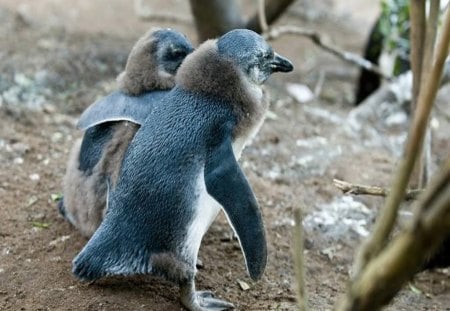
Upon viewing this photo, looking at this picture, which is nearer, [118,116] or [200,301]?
[200,301]

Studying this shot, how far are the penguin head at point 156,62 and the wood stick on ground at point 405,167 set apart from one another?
1.09 m

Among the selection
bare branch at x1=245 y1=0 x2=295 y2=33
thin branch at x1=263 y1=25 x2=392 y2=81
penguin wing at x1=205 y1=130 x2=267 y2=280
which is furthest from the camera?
bare branch at x1=245 y1=0 x2=295 y2=33

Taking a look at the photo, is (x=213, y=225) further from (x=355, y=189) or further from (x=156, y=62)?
(x=355, y=189)

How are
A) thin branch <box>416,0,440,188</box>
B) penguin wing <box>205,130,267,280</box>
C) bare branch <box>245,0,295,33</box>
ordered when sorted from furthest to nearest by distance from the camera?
bare branch <box>245,0,295,33</box> → thin branch <box>416,0,440,188</box> → penguin wing <box>205,130,267,280</box>

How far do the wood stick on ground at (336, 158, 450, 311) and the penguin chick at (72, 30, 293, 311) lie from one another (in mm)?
737

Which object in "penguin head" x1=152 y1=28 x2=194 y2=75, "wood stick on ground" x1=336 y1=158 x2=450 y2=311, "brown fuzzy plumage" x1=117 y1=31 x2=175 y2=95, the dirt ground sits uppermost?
"wood stick on ground" x1=336 y1=158 x2=450 y2=311

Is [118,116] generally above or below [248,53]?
below

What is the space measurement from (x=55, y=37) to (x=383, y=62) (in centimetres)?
188

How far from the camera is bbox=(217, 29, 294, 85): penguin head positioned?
70.7 inches

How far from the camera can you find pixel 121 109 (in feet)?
6.51

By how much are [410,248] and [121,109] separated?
1.23 m

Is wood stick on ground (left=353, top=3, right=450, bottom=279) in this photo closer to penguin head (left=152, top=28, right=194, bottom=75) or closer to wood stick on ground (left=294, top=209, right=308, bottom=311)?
wood stick on ground (left=294, top=209, right=308, bottom=311)

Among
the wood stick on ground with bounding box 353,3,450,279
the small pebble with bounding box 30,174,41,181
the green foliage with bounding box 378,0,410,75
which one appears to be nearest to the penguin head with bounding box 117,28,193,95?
the small pebble with bounding box 30,174,41,181

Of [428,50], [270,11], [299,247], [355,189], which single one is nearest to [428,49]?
[428,50]
